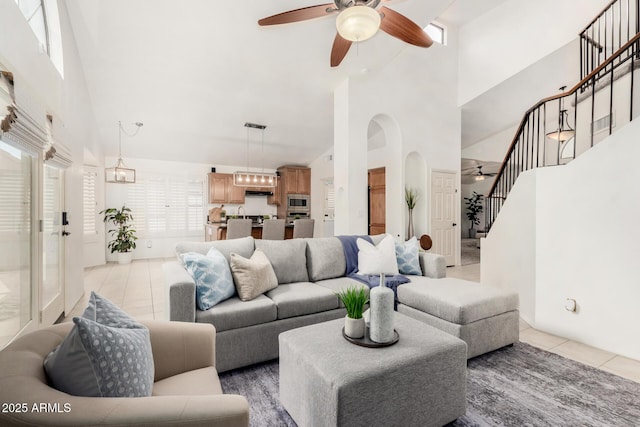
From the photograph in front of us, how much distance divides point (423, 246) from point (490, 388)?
3.86 metres

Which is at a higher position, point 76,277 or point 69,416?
point 69,416

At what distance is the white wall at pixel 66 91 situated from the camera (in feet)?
6.27

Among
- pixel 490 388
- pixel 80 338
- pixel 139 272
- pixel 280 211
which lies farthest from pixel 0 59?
pixel 280 211

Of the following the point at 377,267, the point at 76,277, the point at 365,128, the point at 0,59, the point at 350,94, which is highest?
the point at 350,94

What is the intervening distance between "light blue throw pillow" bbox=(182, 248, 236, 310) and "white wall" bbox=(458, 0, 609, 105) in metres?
6.12

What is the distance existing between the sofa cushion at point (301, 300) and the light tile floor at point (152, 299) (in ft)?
5.20

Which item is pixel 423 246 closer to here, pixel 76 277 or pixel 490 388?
pixel 490 388

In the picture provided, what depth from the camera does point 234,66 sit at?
4480 mm

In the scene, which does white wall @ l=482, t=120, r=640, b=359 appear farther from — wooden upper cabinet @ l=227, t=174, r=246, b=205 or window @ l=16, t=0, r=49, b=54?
wooden upper cabinet @ l=227, t=174, r=246, b=205

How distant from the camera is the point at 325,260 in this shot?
3.13m

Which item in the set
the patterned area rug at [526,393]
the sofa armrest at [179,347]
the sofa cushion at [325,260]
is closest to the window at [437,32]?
the sofa cushion at [325,260]

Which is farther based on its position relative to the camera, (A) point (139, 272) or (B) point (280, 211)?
(B) point (280, 211)

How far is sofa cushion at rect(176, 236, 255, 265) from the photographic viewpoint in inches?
106

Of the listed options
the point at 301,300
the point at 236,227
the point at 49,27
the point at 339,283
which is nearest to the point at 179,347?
the point at 301,300
